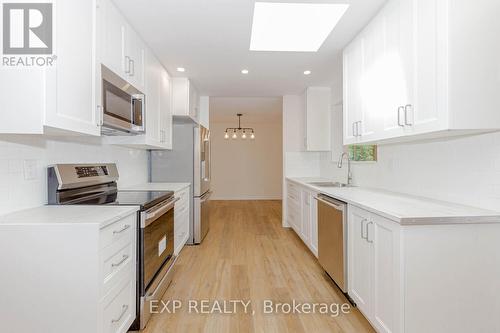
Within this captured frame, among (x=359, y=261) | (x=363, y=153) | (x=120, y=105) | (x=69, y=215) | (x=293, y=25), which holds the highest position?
(x=293, y=25)

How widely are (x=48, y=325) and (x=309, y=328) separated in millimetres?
1542

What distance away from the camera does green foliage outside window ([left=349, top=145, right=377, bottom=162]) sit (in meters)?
2.88

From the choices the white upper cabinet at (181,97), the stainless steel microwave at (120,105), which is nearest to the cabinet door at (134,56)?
the stainless steel microwave at (120,105)

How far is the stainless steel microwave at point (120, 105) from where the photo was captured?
5.99 feet

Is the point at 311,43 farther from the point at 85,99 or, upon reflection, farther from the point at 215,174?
the point at 215,174

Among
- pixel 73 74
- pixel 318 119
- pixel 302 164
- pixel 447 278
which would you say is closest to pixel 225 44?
pixel 73 74

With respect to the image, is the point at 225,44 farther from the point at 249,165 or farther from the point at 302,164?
the point at 249,165

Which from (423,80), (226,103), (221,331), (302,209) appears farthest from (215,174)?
(423,80)

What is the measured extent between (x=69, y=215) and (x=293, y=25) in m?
2.27

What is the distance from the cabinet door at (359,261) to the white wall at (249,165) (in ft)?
19.9

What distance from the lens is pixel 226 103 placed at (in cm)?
552

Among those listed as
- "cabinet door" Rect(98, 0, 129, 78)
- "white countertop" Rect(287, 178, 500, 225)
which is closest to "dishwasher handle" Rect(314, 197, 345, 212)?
"white countertop" Rect(287, 178, 500, 225)

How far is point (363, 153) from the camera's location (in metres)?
3.09

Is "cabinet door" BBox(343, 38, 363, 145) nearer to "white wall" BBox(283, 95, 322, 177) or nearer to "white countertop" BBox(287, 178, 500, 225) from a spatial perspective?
"white countertop" BBox(287, 178, 500, 225)
